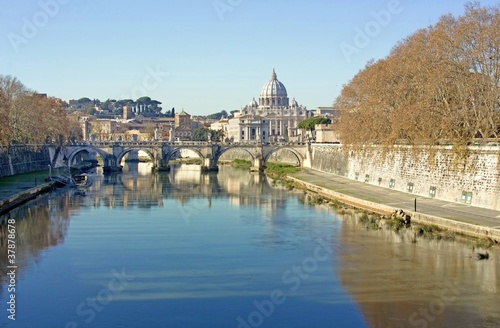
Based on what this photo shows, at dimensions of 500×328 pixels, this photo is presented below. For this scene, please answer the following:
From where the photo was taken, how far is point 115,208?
39188 millimetres

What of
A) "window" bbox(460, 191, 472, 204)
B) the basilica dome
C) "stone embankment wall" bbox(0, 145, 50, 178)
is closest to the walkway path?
"window" bbox(460, 191, 472, 204)

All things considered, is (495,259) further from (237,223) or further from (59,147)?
(59,147)

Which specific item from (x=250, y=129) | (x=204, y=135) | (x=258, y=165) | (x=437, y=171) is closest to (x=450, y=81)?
(x=437, y=171)

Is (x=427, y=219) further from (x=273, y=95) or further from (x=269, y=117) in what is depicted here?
(x=273, y=95)

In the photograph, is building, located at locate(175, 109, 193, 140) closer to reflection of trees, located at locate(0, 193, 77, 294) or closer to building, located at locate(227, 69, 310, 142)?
building, located at locate(227, 69, 310, 142)

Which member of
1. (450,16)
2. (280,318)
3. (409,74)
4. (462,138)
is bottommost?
(280,318)

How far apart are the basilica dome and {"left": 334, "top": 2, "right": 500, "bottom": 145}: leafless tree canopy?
449 feet

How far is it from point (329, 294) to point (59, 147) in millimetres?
54411

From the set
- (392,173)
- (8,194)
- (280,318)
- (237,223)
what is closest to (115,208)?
(8,194)

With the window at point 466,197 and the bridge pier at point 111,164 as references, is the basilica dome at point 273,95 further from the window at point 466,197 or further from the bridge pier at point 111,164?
the window at point 466,197

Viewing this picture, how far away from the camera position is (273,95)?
7116 inches

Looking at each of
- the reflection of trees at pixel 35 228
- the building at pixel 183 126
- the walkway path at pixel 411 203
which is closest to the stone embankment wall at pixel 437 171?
the walkway path at pixel 411 203

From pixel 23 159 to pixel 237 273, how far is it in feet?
131

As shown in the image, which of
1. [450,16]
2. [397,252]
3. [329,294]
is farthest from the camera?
[450,16]
